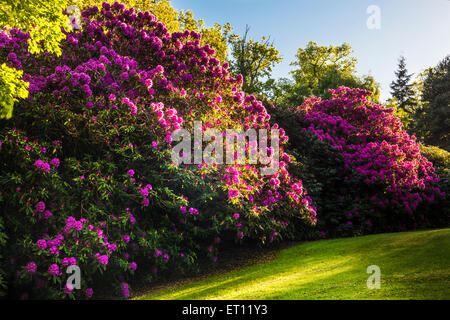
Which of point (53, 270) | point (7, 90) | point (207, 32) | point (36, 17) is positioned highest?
point (207, 32)

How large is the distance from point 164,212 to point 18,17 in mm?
3868

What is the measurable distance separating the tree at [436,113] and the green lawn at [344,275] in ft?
91.0

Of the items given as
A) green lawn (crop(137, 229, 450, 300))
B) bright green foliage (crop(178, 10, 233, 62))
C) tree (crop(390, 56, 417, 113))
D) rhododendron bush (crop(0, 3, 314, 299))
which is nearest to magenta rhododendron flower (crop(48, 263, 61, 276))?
rhododendron bush (crop(0, 3, 314, 299))

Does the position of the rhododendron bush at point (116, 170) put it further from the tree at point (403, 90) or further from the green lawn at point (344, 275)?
the tree at point (403, 90)

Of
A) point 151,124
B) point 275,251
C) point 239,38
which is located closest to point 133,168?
point 151,124

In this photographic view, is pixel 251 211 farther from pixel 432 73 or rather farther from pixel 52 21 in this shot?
pixel 432 73

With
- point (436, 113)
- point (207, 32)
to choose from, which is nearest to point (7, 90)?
point (207, 32)

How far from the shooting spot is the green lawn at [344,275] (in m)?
3.28

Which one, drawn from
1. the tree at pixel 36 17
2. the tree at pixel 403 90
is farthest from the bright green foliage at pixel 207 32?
the tree at pixel 403 90

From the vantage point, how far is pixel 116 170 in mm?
5164

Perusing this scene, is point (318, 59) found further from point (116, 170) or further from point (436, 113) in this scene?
point (116, 170)

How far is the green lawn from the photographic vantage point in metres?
3.28

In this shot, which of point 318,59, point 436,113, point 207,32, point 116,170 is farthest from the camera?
point 318,59

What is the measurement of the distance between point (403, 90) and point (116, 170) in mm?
50417
